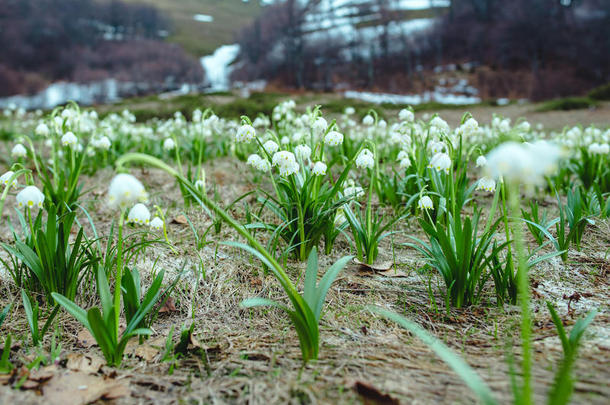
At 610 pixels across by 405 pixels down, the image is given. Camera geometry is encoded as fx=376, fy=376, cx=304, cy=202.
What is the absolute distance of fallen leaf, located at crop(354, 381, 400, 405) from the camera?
0.97 meters

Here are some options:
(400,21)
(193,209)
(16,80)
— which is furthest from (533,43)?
(16,80)

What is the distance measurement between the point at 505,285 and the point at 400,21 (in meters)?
24.5

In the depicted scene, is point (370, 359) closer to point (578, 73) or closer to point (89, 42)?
point (578, 73)

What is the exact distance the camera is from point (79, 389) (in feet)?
3.53

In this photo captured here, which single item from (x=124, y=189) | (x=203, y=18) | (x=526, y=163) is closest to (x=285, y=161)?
(x=124, y=189)

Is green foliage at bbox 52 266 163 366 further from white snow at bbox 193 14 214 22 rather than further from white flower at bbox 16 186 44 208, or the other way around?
white snow at bbox 193 14 214 22

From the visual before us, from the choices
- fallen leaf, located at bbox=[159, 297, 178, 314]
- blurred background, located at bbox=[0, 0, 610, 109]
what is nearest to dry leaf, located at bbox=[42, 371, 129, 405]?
fallen leaf, located at bbox=[159, 297, 178, 314]

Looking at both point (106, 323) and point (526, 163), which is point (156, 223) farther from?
point (526, 163)

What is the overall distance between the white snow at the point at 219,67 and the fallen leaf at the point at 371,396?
77.2 ft

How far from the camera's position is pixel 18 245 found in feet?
5.30

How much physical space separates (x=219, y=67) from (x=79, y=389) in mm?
37266

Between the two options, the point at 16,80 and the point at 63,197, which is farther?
the point at 16,80

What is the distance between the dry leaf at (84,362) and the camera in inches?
46.9

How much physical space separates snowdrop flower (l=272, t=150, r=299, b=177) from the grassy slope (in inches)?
1349
